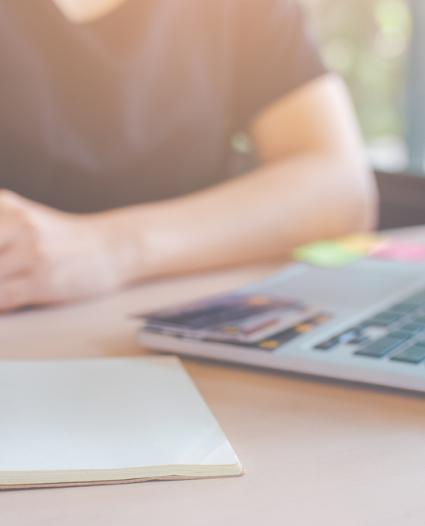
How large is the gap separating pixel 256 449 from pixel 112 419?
0.09m

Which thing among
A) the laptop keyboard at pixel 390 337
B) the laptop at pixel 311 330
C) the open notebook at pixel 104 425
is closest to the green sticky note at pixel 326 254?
the laptop at pixel 311 330

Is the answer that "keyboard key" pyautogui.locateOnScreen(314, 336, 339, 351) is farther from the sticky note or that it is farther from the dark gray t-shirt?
the dark gray t-shirt

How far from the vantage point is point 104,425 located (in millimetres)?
510

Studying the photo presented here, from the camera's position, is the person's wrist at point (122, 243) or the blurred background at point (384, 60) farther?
the blurred background at point (384, 60)

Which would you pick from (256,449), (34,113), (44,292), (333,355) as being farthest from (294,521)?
(34,113)

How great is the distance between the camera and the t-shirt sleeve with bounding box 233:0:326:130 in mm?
1266

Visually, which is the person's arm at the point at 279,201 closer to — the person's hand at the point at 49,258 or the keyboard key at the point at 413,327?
the person's hand at the point at 49,258

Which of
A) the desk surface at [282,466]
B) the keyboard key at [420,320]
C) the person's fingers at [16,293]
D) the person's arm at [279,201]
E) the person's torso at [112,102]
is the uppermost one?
the person's torso at [112,102]

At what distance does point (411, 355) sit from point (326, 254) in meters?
0.43

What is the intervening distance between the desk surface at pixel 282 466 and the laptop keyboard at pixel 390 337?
0.08 ft

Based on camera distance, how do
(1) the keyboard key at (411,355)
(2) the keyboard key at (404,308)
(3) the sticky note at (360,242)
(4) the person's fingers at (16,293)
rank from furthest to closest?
1. (3) the sticky note at (360,242)
2. (4) the person's fingers at (16,293)
3. (2) the keyboard key at (404,308)
4. (1) the keyboard key at (411,355)

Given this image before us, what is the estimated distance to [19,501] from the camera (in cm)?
43

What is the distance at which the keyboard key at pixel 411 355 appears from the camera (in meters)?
0.58

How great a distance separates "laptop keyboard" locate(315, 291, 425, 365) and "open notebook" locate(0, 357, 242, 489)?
Answer: 0.39ft
